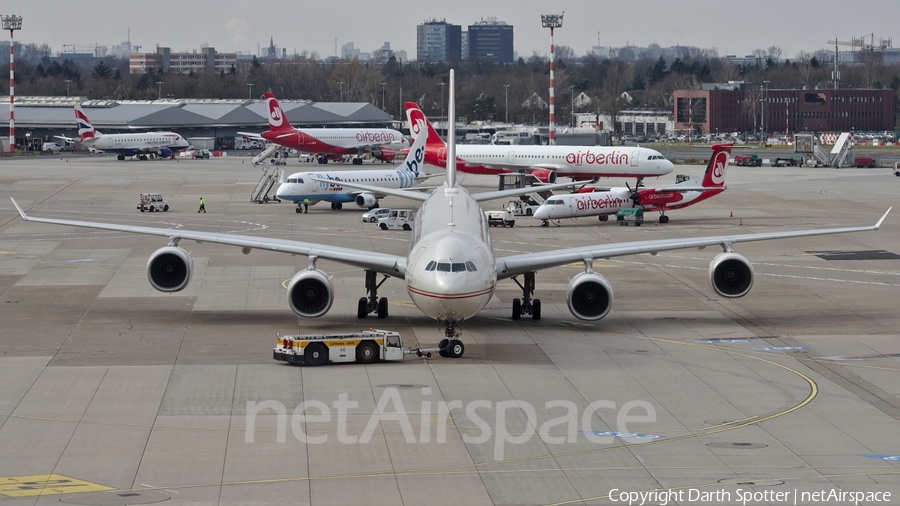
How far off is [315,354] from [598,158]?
233 feet

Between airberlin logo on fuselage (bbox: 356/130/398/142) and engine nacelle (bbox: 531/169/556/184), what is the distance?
50401 millimetres

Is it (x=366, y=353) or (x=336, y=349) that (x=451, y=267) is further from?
(x=336, y=349)

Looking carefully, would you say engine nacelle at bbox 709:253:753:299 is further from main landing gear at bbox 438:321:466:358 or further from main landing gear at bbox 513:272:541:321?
main landing gear at bbox 438:321:466:358

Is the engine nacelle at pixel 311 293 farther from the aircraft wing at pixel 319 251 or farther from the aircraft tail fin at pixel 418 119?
the aircraft tail fin at pixel 418 119

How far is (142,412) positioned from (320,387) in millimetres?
4745

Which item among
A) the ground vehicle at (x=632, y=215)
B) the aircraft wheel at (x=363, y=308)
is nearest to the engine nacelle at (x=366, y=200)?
the ground vehicle at (x=632, y=215)

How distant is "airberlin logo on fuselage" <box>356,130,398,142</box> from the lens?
151m

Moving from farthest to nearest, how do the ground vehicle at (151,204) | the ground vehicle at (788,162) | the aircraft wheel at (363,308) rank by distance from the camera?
1. the ground vehicle at (788,162)
2. the ground vehicle at (151,204)
3. the aircraft wheel at (363,308)

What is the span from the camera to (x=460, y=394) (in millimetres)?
29922

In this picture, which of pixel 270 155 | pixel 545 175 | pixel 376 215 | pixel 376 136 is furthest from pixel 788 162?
pixel 376 215

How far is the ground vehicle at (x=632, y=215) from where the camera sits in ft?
255

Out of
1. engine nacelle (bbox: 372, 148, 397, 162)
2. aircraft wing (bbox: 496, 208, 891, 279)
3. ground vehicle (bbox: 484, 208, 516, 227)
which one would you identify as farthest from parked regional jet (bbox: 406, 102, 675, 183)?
aircraft wing (bbox: 496, 208, 891, 279)

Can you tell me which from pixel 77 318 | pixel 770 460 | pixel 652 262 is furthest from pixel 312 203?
pixel 770 460

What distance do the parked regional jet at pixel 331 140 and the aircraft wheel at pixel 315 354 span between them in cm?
10927
